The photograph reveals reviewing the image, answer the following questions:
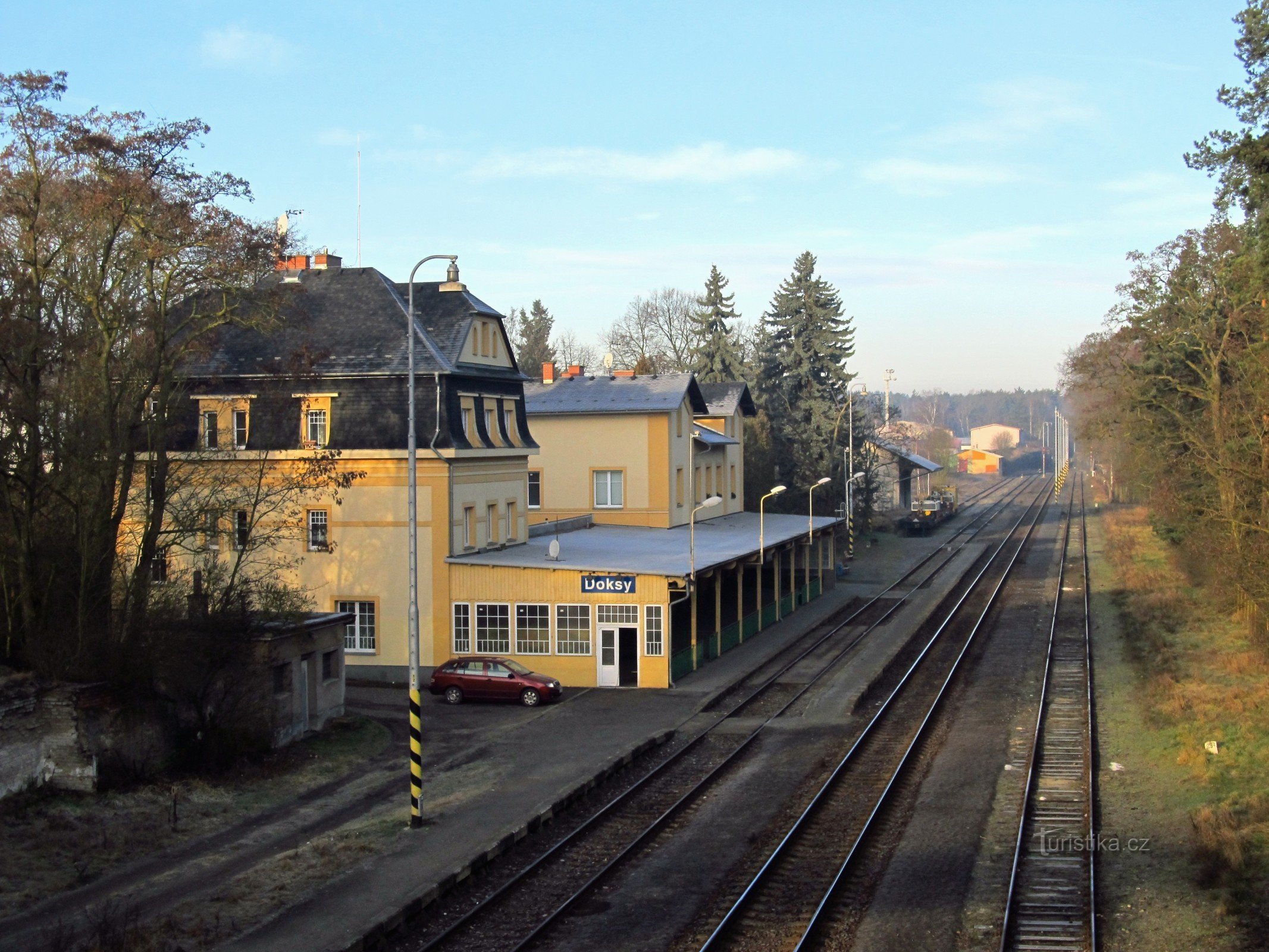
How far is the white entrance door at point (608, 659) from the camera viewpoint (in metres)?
29.6

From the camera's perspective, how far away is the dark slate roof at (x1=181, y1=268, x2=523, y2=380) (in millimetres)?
30609

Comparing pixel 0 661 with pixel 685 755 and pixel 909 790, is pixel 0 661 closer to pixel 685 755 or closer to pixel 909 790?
pixel 685 755

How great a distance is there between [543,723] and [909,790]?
8566mm

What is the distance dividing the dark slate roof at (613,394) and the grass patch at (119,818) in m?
22.8

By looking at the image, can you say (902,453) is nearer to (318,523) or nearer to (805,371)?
(805,371)

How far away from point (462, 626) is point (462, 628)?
1.9 inches

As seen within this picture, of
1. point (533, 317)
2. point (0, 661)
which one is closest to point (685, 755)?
point (0, 661)

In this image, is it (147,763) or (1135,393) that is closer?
(147,763)

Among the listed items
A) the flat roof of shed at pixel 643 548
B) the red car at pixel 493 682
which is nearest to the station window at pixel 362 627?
the flat roof of shed at pixel 643 548

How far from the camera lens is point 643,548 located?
36000 mm

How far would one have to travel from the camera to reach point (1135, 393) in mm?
42812

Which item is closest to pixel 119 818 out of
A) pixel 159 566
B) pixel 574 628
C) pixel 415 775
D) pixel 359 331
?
pixel 415 775

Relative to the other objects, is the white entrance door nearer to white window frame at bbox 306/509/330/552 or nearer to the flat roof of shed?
the flat roof of shed
